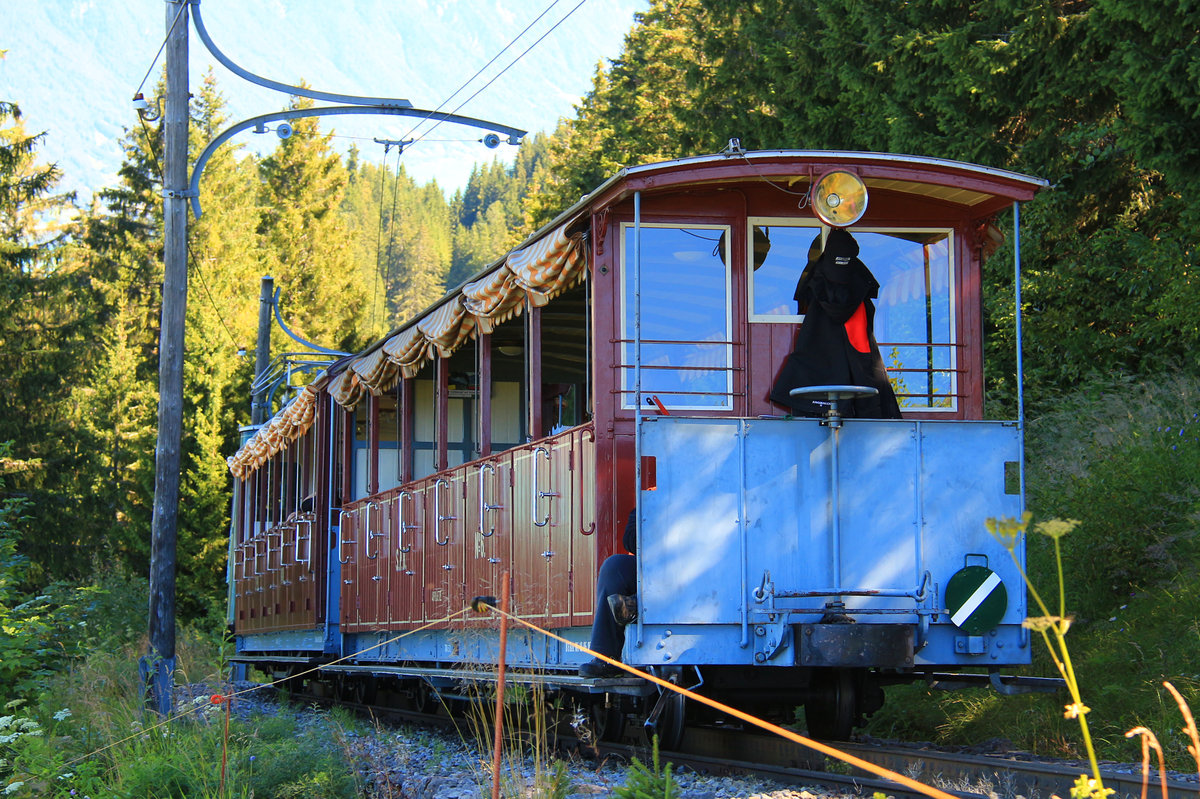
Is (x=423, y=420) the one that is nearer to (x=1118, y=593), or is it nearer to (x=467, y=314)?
(x=467, y=314)

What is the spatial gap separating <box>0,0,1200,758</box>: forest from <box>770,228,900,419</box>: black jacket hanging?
335cm

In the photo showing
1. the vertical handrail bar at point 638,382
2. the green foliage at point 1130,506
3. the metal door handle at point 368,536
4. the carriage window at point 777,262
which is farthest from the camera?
the metal door handle at point 368,536

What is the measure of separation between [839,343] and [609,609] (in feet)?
6.84

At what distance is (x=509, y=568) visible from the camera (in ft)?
29.2

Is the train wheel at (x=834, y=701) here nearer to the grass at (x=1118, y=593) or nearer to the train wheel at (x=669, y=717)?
the train wheel at (x=669, y=717)

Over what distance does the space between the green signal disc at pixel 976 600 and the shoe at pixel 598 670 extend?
1.89m

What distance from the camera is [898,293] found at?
793 centimetres

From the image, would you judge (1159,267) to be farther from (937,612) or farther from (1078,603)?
(937,612)

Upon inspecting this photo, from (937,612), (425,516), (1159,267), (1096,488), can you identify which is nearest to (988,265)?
(1159,267)

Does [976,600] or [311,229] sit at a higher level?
[311,229]

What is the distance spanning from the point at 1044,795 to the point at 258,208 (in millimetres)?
45908

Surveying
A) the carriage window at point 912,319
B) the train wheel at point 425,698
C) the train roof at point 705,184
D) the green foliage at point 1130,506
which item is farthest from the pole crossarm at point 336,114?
the green foliage at point 1130,506

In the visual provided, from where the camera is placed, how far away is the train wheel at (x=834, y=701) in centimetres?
769

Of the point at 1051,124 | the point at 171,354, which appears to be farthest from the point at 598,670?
the point at 1051,124
